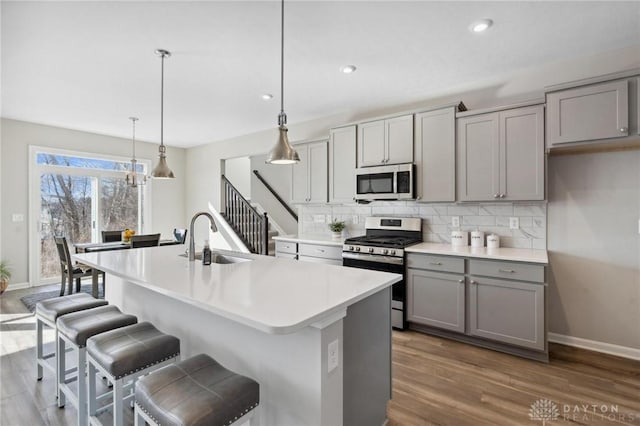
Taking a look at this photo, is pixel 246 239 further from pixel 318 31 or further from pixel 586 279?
pixel 586 279

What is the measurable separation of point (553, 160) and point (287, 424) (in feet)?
10.8

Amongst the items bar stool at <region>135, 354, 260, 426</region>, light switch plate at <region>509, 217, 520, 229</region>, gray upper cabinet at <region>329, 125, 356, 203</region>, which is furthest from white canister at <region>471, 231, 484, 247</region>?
bar stool at <region>135, 354, 260, 426</region>

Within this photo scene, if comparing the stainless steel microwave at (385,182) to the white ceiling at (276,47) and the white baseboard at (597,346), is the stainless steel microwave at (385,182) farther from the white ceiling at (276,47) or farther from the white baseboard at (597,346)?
the white baseboard at (597,346)

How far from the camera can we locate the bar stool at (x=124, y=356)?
1511mm

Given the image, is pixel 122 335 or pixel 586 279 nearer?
pixel 122 335

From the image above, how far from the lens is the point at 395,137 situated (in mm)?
3656

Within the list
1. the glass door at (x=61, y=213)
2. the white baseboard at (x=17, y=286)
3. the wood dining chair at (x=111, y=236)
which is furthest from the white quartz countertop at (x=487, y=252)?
the white baseboard at (x=17, y=286)

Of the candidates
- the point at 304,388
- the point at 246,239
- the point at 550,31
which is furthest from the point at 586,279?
the point at 246,239

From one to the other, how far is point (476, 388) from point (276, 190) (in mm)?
5536

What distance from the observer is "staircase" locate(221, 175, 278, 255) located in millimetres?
5352

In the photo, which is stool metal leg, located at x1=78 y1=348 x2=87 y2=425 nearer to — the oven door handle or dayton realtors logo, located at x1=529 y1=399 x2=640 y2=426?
the oven door handle

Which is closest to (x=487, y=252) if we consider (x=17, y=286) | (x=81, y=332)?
(x=81, y=332)

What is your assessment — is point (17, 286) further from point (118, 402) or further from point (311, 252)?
point (118, 402)

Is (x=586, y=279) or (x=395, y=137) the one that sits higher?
(x=395, y=137)
